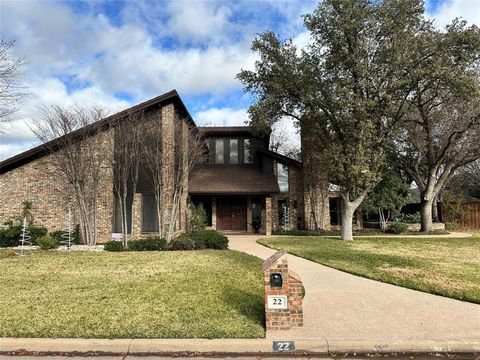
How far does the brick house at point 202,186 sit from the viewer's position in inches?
698

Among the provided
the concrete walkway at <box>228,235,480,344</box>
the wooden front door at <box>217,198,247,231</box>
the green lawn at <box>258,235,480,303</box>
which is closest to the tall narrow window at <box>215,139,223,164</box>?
the wooden front door at <box>217,198,247,231</box>

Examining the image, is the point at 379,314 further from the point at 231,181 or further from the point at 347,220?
the point at 231,181

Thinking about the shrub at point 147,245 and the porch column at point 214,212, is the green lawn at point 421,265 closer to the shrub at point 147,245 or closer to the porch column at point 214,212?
the shrub at point 147,245

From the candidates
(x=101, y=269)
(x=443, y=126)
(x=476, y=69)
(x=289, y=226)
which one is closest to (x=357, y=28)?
(x=476, y=69)

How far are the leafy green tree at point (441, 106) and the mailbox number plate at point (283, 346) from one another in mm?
15914

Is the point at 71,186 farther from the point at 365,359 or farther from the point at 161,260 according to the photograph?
the point at 365,359

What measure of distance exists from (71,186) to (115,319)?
13.3 meters

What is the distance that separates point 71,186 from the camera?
17656mm

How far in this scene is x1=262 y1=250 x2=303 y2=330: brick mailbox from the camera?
5.55 metres

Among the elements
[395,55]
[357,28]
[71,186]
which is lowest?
[71,186]

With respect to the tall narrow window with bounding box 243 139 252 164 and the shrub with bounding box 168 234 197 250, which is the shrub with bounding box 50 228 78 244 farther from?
the tall narrow window with bounding box 243 139 252 164

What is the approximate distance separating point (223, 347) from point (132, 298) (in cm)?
263

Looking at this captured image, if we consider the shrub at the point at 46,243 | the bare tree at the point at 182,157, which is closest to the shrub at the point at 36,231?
the shrub at the point at 46,243

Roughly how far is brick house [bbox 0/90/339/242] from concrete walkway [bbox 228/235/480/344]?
10.7m
